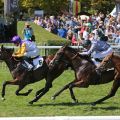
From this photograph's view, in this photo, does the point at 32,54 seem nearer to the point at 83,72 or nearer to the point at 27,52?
the point at 27,52

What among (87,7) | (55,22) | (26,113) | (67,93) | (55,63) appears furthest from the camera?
(87,7)

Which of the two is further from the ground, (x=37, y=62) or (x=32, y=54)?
(x=32, y=54)

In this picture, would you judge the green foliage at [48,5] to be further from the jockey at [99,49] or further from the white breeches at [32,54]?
the white breeches at [32,54]

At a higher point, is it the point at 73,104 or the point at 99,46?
the point at 99,46

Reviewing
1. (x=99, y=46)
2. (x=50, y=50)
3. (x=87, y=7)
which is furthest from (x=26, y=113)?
(x=87, y=7)

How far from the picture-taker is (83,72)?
11.1 meters

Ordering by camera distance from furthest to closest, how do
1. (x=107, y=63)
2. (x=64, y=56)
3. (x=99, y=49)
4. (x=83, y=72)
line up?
(x=99, y=49)
(x=64, y=56)
(x=83, y=72)
(x=107, y=63)

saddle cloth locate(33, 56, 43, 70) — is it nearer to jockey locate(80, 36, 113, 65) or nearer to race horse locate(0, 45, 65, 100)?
race horse locate(0, 45, 65, 100)

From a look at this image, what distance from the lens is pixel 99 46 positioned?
38.3ft

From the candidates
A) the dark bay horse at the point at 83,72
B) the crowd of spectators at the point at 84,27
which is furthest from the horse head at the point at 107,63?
the crowd of spectators at the point at 84,27

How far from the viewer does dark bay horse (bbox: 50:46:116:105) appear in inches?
432

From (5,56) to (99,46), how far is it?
2.30m

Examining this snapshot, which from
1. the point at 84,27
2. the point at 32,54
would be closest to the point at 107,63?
the point at 32,54

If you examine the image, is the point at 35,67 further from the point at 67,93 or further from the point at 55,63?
the point at 67,93
